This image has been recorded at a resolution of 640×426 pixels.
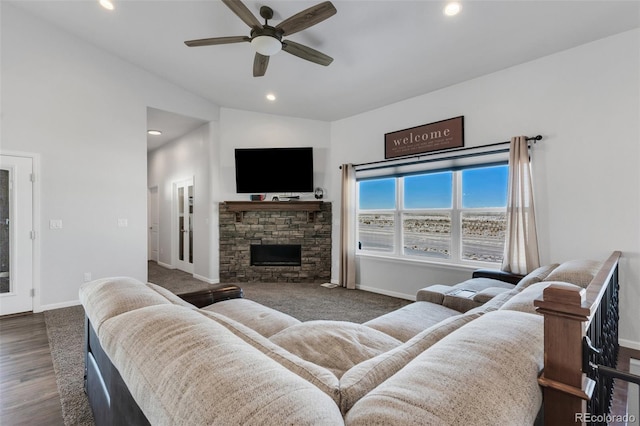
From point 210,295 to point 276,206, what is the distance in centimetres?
300

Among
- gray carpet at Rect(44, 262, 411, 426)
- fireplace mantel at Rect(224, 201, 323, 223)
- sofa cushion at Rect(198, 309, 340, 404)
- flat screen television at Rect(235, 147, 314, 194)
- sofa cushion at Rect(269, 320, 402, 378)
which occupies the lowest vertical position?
gray carpet at Rect(44, 262, 411, 426)

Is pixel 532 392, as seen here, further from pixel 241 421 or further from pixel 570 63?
pixel 570 63

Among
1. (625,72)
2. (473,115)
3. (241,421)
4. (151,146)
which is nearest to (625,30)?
(625,72)

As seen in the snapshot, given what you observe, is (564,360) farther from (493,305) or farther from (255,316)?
(255,316)

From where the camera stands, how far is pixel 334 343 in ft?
4.31

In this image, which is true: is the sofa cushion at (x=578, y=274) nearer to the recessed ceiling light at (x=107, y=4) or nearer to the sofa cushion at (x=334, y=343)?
the sofa cushion at (x=334, y=343)

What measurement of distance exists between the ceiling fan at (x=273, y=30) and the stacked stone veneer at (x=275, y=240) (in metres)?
2.85

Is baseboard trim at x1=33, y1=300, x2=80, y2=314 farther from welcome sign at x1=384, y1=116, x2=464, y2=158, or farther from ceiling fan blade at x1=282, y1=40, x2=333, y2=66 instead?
welcome sign at x1=384, y1=116, x2=464, y2=158

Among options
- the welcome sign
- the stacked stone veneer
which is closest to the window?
the welcome sign

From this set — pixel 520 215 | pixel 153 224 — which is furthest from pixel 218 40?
pixel 153 224

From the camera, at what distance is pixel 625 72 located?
2.82m

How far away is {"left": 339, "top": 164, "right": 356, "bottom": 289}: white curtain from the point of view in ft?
16.3

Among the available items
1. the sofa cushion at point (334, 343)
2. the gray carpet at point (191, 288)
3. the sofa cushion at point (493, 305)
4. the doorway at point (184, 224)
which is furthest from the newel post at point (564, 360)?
the doorway at point (184, 224)

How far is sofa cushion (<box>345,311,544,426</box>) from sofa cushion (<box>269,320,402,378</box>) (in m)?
0.52
